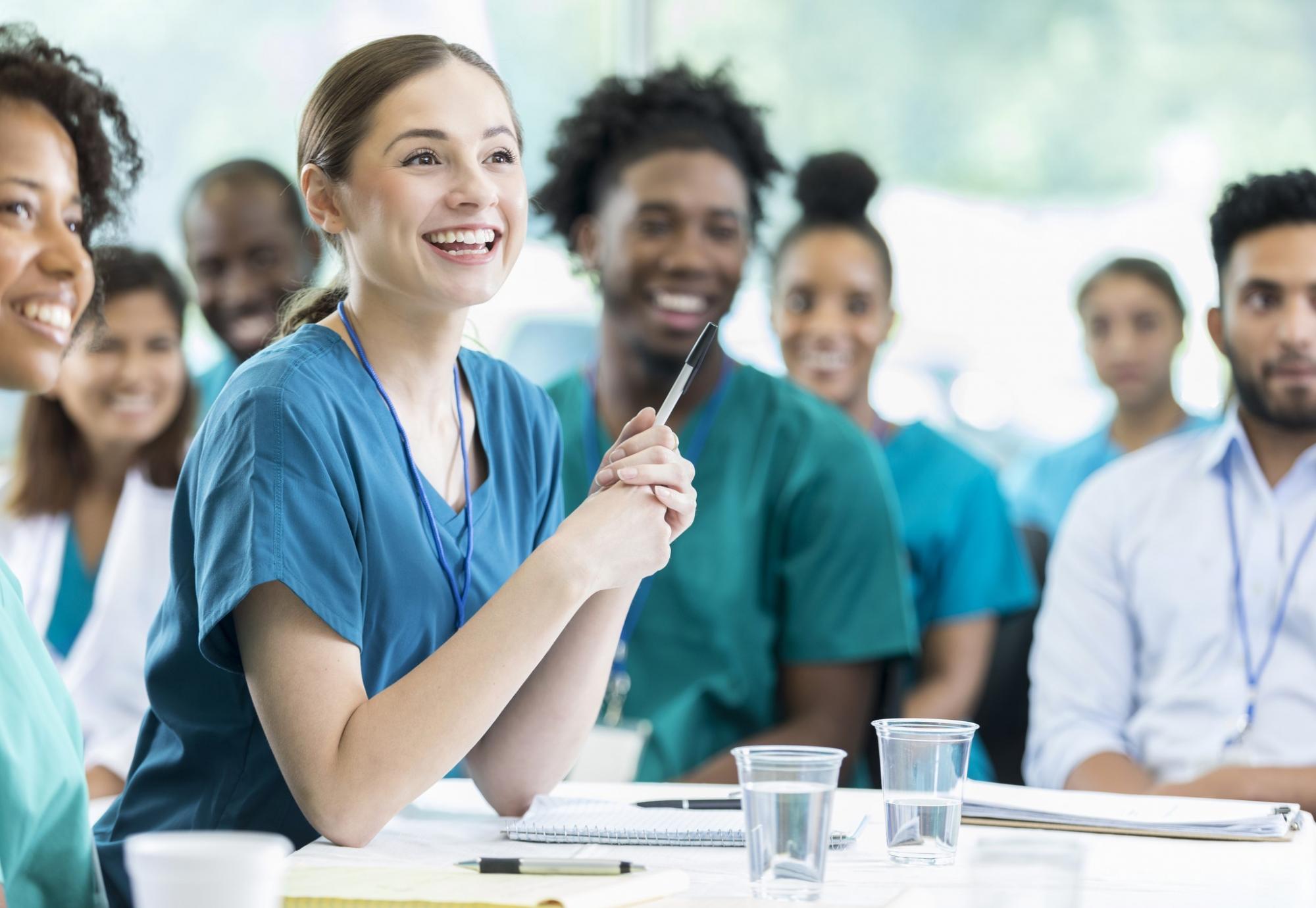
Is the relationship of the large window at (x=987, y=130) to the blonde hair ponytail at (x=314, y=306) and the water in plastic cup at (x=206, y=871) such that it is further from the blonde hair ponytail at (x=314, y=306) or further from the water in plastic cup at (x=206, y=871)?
the water in plastic cup at (x=206, y=871)

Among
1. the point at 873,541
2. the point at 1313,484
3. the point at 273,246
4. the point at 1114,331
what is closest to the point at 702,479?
the point at 873,541

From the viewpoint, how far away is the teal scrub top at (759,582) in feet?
7.34

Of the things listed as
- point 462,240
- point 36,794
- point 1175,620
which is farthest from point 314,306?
point 1175,620

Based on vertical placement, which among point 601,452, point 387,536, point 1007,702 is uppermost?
point 601,452

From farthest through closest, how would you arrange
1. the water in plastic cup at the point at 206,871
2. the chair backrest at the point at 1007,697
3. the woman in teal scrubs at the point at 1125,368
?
the woman in teal scrubs at the point at 1125,368 → the chair backrest at the point at 1007,697 → the water in plastic cup at the point at 206,871

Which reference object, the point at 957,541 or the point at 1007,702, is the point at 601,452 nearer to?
the point at 957,541

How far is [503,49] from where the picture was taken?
13.2ft

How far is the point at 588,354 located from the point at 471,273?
108 inches

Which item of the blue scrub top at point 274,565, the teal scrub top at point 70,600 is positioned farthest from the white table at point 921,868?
the teal scrub top at point 70,600

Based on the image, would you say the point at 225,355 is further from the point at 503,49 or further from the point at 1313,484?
the point at 1313,484

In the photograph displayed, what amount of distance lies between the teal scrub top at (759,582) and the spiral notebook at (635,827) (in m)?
0.97

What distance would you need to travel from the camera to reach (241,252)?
297 centimetres

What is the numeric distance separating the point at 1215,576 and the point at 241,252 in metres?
1.95

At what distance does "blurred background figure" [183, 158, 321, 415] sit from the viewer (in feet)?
9.68
